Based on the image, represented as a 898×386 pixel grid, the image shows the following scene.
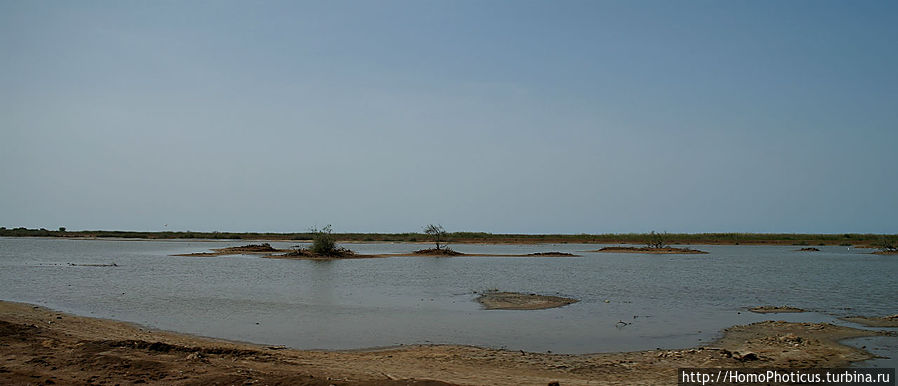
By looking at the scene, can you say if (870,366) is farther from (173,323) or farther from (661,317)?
(173,323)

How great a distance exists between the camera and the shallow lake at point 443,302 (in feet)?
43.1

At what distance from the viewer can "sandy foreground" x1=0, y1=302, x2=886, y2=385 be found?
806 centimetres

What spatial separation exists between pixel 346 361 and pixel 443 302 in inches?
370

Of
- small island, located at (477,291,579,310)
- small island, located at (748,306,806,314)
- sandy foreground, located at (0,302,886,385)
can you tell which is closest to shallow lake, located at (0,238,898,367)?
small island, located at (748,306,806,314)

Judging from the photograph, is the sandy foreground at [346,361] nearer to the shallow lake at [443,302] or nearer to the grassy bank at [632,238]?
the shallow lake at [443,302]

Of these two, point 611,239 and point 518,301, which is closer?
point 518,301

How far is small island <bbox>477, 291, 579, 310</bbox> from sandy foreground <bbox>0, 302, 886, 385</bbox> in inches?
246

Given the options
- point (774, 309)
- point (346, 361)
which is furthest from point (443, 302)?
point (774, 309)

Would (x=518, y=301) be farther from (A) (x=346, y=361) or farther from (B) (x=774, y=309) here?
(A) (x=346, y=361)

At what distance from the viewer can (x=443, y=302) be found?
19.2 meters

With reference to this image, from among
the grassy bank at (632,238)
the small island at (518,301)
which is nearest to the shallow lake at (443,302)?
the small island at (518,301)

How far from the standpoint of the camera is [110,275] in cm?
2825

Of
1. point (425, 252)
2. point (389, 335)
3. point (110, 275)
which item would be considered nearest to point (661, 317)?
point (389, 335)

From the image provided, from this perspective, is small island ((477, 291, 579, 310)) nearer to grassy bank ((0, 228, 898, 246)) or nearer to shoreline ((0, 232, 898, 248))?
grassy bank ((0, 228, 898, 246))
